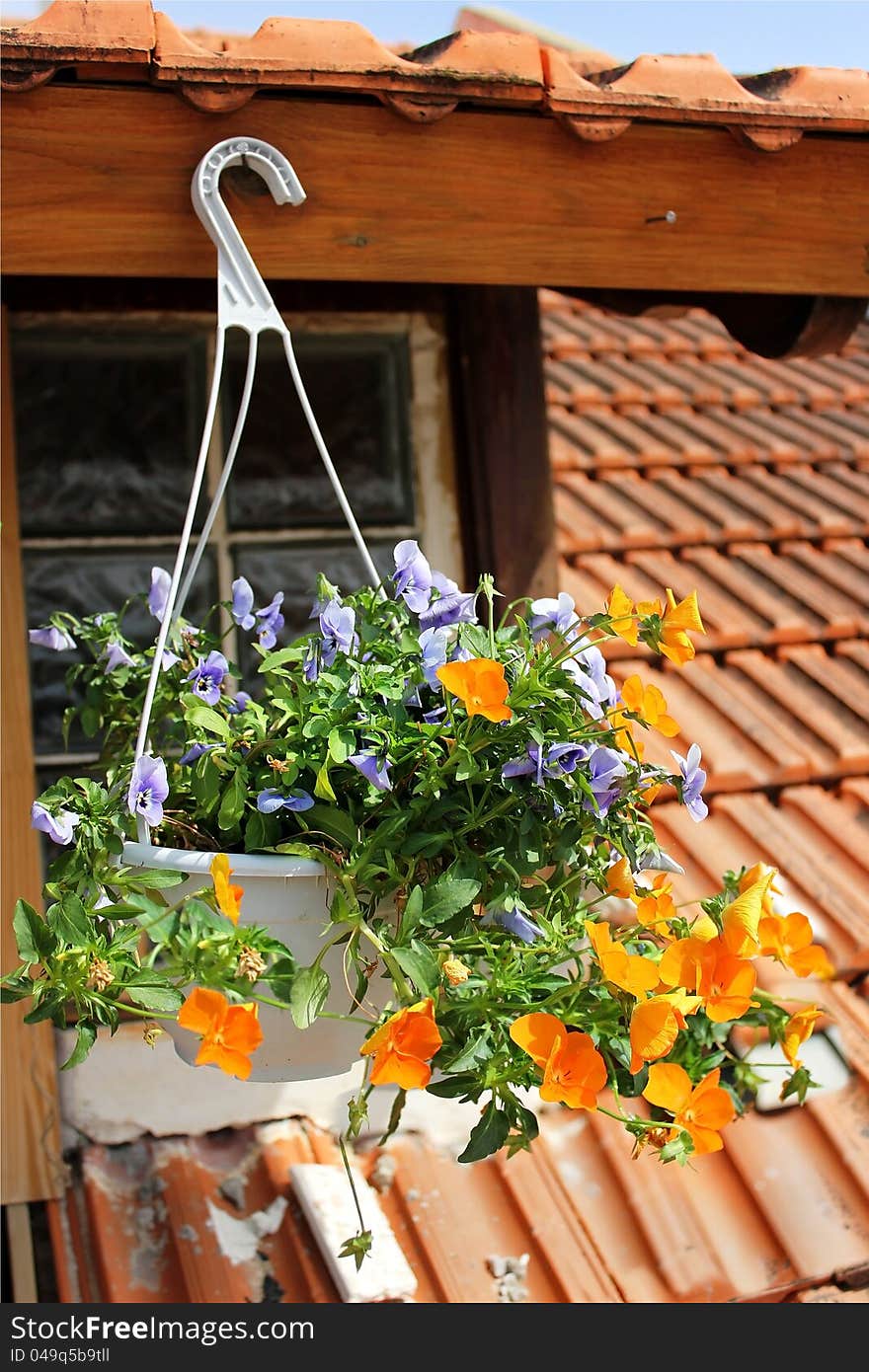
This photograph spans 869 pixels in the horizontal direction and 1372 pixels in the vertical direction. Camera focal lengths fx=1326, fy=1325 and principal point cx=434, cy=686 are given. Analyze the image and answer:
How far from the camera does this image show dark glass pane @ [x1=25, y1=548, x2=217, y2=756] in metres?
2.01

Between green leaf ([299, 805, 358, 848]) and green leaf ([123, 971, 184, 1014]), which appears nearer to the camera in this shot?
green leaf ([123, 971, 184, 1014])

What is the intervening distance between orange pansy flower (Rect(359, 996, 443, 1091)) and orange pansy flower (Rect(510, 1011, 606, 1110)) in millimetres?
75

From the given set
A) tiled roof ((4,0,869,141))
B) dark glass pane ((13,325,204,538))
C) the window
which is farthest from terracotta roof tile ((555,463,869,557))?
tiled roof ((4,0,869,141))

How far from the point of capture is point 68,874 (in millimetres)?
1165

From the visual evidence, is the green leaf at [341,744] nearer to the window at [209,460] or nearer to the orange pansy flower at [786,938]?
the orange pansy flower at [786,938]

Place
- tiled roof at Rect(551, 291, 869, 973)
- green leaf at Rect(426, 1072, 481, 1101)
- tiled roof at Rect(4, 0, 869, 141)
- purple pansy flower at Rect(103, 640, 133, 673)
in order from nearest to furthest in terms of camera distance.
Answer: green leaf at Rect(426, 1072, 481, 1101) → tiled roof at Rect(4, 0, 869, 141) → purple pansy flower at Rect(103, 640, 133, 673) → tiled roof at Rect(551, 291, 869, 973)

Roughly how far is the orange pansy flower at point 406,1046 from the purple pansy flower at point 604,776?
0.81 ft

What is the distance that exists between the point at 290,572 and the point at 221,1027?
1202 mm

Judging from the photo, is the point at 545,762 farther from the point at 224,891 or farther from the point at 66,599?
the point at 66,599

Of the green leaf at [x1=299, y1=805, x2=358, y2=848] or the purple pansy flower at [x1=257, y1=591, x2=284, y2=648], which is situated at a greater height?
the purple pansy flower at [x1=257, y1=591, x2=284, y2=648]

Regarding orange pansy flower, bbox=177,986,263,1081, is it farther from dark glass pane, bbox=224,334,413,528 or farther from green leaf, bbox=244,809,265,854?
dark glass pane, bbox=224,334,413,528

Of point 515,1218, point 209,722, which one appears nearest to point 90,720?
point 209,722
